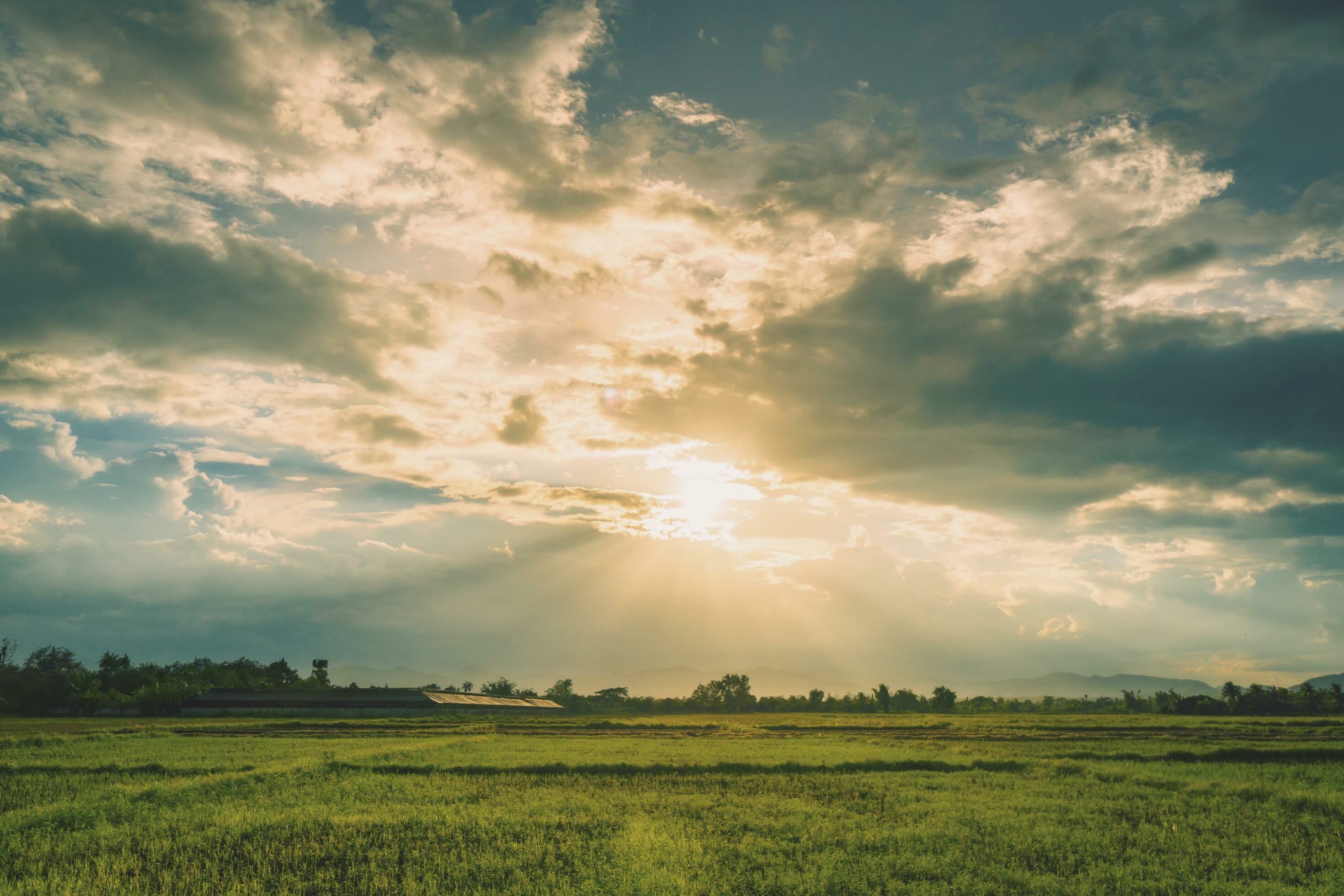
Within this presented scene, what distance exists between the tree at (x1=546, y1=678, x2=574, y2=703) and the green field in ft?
442

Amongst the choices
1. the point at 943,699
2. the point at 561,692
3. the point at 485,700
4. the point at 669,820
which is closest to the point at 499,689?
the point at 561,692

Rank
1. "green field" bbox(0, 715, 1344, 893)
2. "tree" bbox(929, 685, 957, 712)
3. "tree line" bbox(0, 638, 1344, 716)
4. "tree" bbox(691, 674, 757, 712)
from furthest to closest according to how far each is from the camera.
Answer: "tree" bbox(691, 674, 757, 712) → "tree" bbox(929, 685, 957, 712) → "tree line" bbox(0, 638, 1344, 716) → "green field" bbox(0, 715, 1344, 893)

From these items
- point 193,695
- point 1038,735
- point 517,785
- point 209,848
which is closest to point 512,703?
point 193,695

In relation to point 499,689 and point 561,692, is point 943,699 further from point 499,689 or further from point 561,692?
point 499,689

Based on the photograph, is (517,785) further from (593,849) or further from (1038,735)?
(1038,735)

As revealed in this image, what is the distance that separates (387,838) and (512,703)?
125947 millimetres

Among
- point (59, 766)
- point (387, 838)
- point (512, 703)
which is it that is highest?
point (387, 838)

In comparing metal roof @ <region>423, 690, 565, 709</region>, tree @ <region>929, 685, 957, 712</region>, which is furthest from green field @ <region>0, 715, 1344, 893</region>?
tree @ <region>929, 685, 957, 712</region>

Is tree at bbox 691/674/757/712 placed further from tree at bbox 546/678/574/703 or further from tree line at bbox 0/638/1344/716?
tree at bbox 546/678/574/703

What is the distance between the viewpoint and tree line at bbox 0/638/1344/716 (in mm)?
98000

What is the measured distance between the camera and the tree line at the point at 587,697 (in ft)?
322

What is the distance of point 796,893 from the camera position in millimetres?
13188

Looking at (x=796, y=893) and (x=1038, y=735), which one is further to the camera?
(x=1038, y=735)

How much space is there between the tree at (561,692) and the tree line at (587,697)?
18.8 inches
